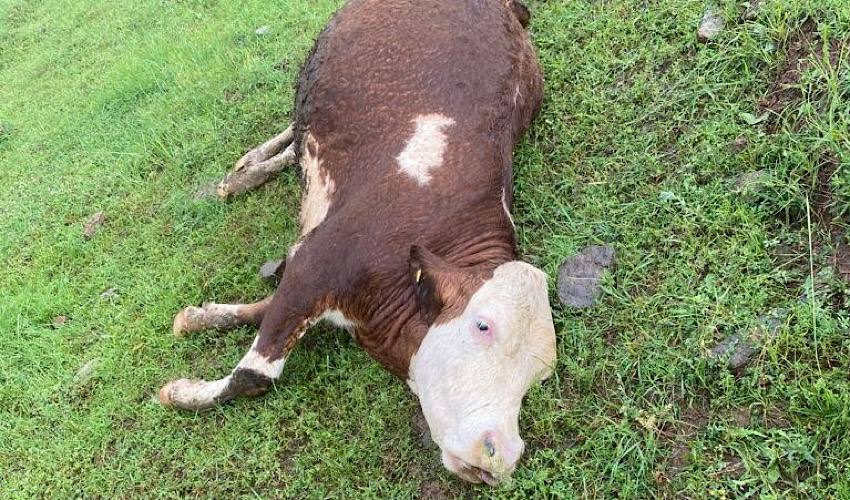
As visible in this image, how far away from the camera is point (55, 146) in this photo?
20.9 ft

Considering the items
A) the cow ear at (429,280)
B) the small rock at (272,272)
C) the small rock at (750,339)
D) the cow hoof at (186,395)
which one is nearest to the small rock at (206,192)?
the small rock at (272,272)

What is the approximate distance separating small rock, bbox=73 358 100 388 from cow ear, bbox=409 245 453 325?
2268 millimetres

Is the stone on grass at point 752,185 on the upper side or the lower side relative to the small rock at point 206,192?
upper

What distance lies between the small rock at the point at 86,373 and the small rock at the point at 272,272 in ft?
3.77

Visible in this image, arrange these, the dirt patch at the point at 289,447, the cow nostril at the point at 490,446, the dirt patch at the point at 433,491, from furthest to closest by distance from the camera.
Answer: the dirt patch at the point at 289,447 → the dirt patch at the point at 433,491 → the cow nostril at the point at 490,446

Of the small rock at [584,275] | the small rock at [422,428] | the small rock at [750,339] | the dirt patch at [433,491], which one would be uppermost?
the small rock at [750,339]

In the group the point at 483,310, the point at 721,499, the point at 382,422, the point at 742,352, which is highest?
the point at 483,310

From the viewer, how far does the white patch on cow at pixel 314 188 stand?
374 cm

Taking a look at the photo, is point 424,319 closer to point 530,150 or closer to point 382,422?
point 382,422

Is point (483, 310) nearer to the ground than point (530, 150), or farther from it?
farther from it

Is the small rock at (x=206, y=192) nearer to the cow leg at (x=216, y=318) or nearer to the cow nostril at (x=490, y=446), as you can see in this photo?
the cow leg at (x=216, y=318)

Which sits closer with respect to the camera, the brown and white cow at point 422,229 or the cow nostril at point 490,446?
the cow nostril at point 490,446

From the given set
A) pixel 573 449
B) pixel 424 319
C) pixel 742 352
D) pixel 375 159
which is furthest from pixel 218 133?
pixel 742 352

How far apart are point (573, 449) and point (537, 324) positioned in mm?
562
